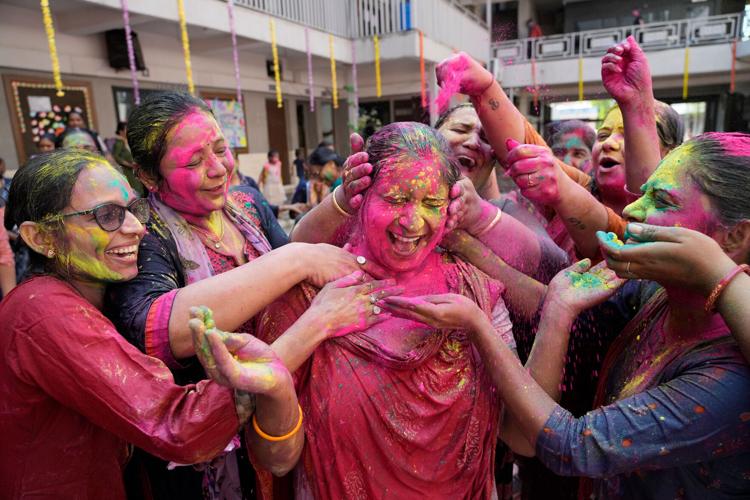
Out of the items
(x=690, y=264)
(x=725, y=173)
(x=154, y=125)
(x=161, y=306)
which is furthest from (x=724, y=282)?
(x=154, y=125)

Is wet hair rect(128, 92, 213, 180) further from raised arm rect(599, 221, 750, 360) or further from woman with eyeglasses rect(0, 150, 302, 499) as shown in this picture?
raised arm rect(599, 221, 750, 360)

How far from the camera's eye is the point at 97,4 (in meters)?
6.76

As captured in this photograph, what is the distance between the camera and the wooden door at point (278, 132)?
12.9 metres

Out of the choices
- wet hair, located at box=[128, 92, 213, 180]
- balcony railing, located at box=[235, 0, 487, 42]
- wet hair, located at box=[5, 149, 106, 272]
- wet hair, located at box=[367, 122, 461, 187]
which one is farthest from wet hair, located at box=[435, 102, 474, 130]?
balcony railing, located at box=[235, 0, 487, 42]

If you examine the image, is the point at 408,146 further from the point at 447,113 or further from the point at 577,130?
the point at 577,130

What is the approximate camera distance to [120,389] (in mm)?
1256

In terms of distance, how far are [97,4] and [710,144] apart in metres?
8.00

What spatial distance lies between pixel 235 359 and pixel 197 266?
689mm

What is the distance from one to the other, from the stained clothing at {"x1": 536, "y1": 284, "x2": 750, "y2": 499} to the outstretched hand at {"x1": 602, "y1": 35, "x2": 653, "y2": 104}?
0.98 meters

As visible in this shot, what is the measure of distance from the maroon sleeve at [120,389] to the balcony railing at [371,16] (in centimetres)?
1046

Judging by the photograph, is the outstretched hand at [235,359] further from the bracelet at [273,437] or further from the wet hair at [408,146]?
the wet hair at [408,146]

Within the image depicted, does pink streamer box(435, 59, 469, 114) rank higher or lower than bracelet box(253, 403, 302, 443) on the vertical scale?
higher

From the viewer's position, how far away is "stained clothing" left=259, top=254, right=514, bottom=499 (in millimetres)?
1471

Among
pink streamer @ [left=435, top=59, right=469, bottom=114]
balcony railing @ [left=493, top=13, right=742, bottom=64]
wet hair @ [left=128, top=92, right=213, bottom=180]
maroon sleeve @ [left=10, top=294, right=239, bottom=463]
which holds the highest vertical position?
balcony railing @ [left=493, top=13, right=742, bottom=64]
